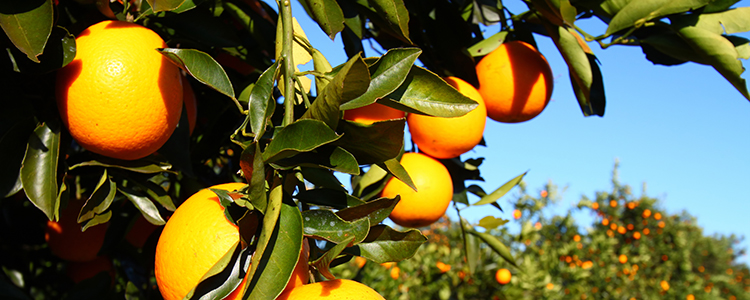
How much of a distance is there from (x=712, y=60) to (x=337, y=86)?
3.00ft

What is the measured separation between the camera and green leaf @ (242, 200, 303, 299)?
1.64ft

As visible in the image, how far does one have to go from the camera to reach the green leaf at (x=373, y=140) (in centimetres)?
52

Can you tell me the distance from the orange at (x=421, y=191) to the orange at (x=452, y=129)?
1.7 inches

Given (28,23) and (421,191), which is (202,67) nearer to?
(28,23)

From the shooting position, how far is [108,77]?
730 mm

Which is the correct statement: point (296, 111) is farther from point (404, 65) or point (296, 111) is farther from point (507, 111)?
point (507, 111)

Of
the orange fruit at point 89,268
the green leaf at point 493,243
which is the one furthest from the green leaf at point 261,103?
the orange fruit at point 89,268

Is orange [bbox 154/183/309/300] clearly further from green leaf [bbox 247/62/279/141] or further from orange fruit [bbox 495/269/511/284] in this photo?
orange fruit [bbox 495/269/511/284]

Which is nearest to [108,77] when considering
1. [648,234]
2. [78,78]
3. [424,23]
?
[78,78]

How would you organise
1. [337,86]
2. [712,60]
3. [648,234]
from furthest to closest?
[648,234] → [712,60] → [337,86]

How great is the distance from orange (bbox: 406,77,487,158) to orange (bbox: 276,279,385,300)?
53 centimetres

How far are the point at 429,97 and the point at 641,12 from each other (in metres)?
0.72

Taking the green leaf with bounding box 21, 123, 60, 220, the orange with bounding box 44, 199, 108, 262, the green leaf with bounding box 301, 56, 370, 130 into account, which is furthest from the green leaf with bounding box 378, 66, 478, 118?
the orange with bounding box 44, 199, 108, 262

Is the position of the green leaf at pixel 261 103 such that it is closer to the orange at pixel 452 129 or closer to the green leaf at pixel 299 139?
the green leaf at pixel 299 139
